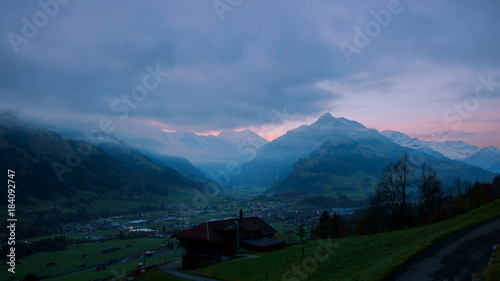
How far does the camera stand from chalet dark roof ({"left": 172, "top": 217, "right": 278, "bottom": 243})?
5343 centimetres

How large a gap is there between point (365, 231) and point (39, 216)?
738ft

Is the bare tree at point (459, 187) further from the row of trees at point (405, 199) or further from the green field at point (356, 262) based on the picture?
the green field at point (356, 262)

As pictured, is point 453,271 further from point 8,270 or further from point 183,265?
point 8,270

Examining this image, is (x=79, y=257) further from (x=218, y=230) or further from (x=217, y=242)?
(x=217, y=242)

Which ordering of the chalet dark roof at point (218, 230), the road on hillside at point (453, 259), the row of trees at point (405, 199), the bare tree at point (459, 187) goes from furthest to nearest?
the bare tree at point (459, 187), the row of trees at point (405, 199), the chalet dark roof at point (218, 230), the road on hillside at point (453, 259)

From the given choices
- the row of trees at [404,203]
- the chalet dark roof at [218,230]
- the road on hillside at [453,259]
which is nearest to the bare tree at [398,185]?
the row of trees at [404,203]

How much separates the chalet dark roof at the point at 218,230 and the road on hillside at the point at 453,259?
3873 cm

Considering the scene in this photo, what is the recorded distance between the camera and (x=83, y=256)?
12788 cm

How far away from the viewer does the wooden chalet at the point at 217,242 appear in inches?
2071

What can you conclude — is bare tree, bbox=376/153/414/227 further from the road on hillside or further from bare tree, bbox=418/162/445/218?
the road on hillside

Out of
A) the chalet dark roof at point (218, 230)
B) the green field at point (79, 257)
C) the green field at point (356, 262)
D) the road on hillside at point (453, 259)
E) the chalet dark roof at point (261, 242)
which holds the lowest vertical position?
the green field at point (79, 257)

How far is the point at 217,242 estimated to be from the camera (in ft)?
171

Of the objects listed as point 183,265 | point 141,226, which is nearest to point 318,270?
point 183,265

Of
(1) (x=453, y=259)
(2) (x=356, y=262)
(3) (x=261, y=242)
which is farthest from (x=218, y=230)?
(1) (x=453, y=259)
